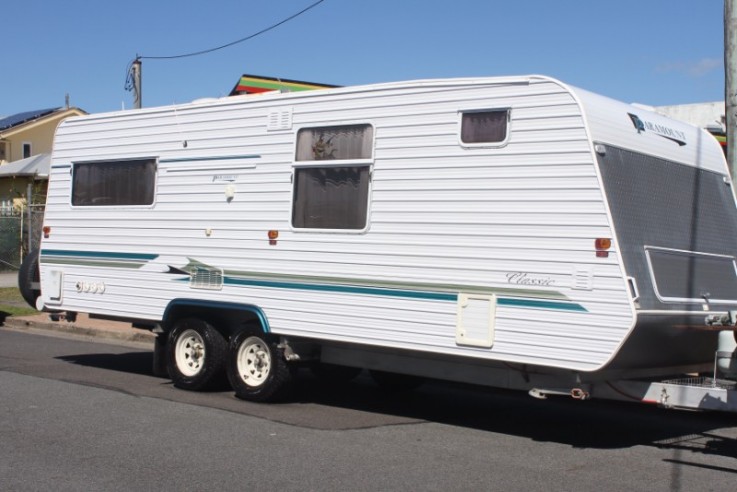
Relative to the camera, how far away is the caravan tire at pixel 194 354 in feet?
35.0

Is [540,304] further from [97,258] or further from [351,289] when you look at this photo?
[97,258]

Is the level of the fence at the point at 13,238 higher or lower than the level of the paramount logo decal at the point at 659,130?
lower

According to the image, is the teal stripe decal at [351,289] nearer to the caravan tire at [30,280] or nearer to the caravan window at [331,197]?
the caravan window at [331,197]

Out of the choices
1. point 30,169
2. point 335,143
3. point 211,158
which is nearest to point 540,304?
point 335,143

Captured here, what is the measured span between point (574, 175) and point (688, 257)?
151 centimetres

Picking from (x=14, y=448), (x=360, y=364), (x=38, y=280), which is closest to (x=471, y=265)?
(x=360, y=364)

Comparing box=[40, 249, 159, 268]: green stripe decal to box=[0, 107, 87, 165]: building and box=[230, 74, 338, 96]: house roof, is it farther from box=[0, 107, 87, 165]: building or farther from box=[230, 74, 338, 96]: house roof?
box=[0, 107, 87, 165]: building

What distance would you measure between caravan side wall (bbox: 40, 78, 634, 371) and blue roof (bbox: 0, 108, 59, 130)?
34.7 metres

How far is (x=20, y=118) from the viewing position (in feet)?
149

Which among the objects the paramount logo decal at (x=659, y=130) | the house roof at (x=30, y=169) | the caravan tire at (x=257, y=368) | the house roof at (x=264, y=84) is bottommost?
the caravan tire at (x=257, y=368)

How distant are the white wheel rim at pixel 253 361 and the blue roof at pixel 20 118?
3669 cm

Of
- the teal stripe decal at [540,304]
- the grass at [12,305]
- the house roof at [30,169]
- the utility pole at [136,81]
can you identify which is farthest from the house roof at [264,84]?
the house roof at [30,169]

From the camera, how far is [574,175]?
793 cm

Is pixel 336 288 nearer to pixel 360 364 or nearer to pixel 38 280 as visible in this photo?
pixel 360 364
